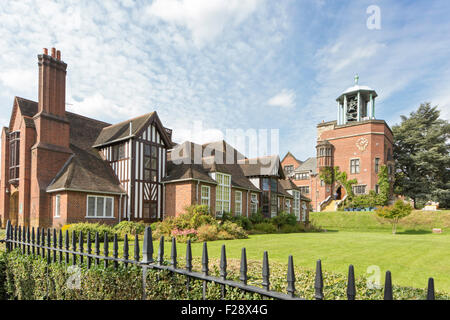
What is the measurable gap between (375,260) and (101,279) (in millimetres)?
9642

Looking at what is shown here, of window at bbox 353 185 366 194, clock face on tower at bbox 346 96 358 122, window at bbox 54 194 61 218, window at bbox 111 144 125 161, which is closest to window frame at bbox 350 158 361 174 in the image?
window at bbox 353 185 366 194

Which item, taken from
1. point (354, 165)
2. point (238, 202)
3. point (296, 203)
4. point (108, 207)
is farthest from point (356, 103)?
point (108, 207)

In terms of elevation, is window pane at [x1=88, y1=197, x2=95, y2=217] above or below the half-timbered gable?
below

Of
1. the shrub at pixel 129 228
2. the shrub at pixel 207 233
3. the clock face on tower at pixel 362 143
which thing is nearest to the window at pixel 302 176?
the clock face on tower at pixel 362 143

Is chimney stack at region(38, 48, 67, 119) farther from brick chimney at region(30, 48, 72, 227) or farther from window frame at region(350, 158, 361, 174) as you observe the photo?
window frame at region(350, 158, 361, 174)

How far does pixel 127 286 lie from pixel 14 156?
24.4 meters

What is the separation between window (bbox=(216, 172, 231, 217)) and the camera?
2597 cm

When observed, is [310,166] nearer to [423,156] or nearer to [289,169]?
[289,169]

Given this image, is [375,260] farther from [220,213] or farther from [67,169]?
[67,169]

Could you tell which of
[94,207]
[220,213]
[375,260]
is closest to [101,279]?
[375,260]

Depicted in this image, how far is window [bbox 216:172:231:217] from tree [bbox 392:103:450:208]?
35026mm

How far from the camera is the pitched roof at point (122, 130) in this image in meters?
23.4

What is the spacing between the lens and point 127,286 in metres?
4.40
